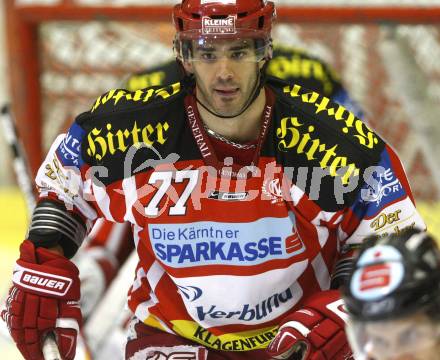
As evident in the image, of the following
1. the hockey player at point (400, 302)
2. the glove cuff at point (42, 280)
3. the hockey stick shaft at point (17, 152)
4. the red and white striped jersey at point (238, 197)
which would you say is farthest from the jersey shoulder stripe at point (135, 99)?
the hockey stick shaft at point (17, 152)

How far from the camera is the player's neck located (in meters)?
2.62

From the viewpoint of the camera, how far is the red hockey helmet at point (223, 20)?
8.49 feet

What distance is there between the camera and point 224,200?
8.53 feet

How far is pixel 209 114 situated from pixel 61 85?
308cm

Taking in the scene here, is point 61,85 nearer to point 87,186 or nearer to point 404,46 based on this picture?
point 404,46

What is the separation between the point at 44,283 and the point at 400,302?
109cm

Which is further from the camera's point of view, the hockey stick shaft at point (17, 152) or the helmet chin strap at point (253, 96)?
the hockey stick shaft at point (17, 152)

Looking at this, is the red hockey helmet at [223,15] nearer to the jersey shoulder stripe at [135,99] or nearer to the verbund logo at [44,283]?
the jersey shoulder stripe at [135,99]

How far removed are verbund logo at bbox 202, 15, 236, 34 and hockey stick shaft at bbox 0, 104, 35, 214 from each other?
154cm

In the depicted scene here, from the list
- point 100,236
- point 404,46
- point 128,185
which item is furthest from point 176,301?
point 404,46

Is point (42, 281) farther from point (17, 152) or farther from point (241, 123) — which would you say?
point (17, 152)

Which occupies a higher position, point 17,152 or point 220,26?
point 220,26

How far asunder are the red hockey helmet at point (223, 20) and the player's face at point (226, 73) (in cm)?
2

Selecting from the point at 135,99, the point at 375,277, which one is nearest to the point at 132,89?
the point at 135,99
